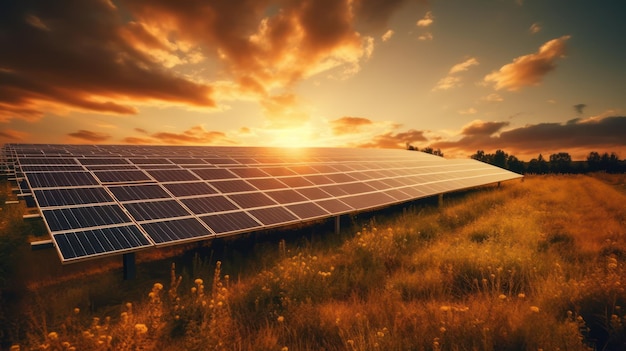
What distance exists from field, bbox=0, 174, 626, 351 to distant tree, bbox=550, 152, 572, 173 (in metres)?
63.1

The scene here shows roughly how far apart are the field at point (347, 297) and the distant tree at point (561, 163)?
2486 inches

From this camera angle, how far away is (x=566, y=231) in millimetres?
12867

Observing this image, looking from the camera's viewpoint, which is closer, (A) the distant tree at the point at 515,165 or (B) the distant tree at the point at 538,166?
(B) the distant tree at the point at 538,166

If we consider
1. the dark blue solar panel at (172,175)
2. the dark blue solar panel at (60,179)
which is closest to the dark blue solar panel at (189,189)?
the dark blue solar panel at (172,175)

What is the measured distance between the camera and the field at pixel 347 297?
5.23m

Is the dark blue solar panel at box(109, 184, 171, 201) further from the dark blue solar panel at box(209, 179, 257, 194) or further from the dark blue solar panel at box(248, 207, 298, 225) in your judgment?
the dark blue solar panel at box(248, 207, 298, 225)

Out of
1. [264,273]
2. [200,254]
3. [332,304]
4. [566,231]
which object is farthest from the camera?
[566,231]

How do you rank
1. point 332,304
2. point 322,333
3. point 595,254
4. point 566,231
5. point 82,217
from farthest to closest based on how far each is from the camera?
point 566,231 < point 595,254 < point 82,217 < point 332,304 < point 322,333

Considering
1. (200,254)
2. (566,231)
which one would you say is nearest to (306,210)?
(200,254)

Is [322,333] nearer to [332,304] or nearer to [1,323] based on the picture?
[332,304]

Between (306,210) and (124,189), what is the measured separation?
6536 millimetres

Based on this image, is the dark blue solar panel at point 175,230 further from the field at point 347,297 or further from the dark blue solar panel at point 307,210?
the dark blue solar panel at point 307,210

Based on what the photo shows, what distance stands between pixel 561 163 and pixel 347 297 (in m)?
78.5

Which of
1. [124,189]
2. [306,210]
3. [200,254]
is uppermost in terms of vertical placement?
[124,189]
